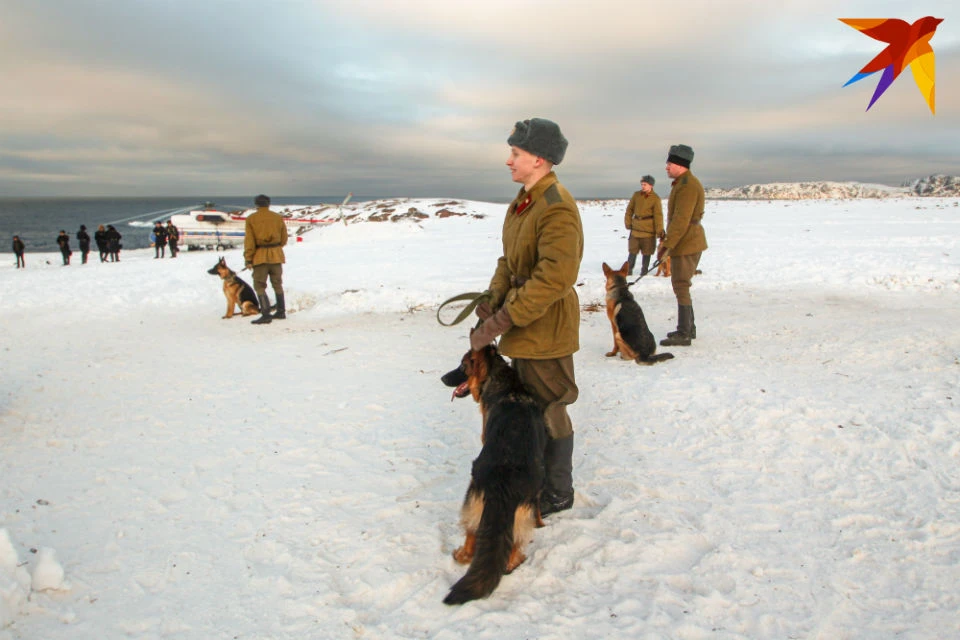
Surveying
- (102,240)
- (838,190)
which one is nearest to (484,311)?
(102,240)

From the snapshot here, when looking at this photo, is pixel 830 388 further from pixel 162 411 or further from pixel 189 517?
pixel 162 411

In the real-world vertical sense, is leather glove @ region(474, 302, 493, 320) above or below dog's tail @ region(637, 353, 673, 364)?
above

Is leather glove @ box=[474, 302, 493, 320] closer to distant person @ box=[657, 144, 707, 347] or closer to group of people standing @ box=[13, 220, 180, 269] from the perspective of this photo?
distant person @ box=[657, 144, 707, 347]

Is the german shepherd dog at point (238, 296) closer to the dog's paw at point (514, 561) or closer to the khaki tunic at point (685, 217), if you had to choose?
the khaki tunic at point (685, 217)

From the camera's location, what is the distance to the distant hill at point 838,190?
49.4m

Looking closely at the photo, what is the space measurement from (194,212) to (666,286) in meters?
34.7

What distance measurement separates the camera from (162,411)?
546 cm

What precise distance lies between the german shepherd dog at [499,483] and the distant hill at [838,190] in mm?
51020

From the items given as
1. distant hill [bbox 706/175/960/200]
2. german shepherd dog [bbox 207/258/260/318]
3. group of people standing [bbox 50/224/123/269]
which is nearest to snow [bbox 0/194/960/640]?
german shepherd dog [bbox 207/258/260/318]

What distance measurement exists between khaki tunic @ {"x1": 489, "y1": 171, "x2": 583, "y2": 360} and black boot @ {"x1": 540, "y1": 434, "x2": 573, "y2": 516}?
635mm

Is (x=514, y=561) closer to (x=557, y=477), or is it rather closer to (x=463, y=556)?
(x=463, y=556)

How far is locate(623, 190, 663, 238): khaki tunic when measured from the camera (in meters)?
11.3

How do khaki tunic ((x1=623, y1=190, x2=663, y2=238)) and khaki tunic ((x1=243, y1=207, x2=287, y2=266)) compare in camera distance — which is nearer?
khaki tunic ((x1=243, y1=207, x2=287, y2=266))

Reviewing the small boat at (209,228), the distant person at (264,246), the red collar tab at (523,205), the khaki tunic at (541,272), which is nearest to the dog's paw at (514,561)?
the khaki tunic at (541,272)
